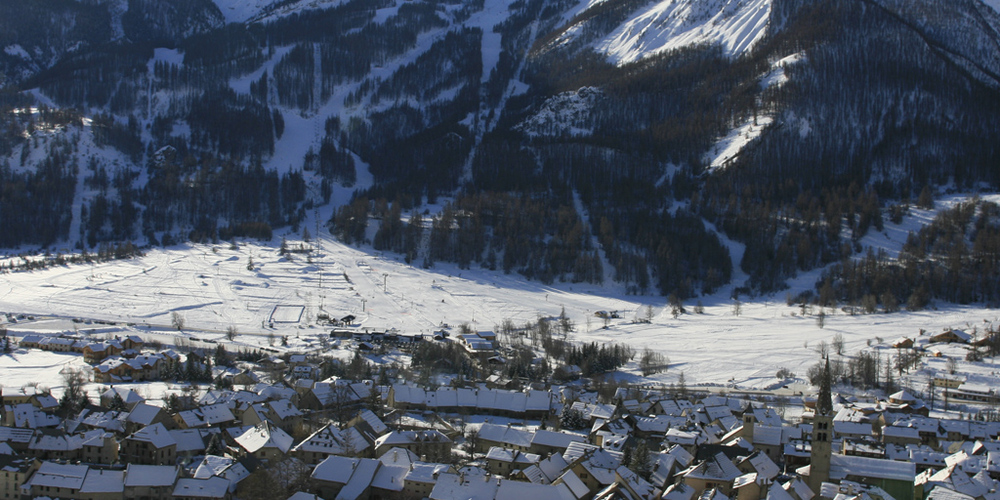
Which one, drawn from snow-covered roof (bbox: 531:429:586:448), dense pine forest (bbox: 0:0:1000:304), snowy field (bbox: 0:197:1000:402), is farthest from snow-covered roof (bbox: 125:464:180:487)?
A: dense pine forest (bbox: 0:0:1000:304)

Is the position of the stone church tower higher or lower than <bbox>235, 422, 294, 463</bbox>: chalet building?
higher

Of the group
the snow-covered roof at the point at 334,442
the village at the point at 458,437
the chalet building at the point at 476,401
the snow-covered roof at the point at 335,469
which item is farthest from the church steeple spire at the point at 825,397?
the snow-covered roof at the point at 334,442

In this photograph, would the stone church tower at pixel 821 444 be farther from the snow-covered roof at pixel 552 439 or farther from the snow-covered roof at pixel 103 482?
the snow-covered roof at pixel 103 482

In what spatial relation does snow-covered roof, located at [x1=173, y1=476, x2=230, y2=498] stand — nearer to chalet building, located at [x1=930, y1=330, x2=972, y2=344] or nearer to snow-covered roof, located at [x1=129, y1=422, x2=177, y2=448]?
snow-covered roof, located at [x1=129, y1=422, x2=177, y2=448]

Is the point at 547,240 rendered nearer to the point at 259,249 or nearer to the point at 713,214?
the point at 713,214

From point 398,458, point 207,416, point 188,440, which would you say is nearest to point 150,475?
point 188,440

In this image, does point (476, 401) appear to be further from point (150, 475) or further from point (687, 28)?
point (687, 28)
